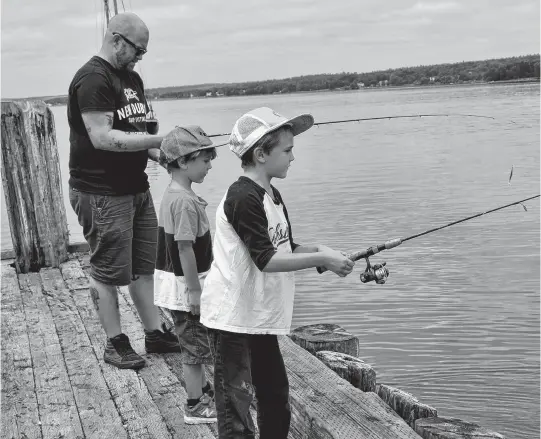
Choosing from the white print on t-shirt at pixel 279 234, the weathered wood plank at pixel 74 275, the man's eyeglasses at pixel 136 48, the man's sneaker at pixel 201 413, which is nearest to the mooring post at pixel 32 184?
the weathered wood plank at pixel 74 275

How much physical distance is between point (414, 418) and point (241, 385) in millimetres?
1257

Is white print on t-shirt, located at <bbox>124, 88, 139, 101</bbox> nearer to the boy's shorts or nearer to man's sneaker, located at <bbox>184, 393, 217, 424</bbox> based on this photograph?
the boy's shorts

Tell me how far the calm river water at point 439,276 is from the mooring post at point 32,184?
2.39 metres

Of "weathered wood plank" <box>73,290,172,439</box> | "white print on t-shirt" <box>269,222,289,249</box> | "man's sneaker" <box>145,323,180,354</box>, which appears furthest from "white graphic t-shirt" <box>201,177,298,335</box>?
"man's sneaker" <box>145,323,180,354</box>

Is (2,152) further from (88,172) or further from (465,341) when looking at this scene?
(465,341)

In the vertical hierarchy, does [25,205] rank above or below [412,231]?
above

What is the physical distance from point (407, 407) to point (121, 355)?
146 centimetres

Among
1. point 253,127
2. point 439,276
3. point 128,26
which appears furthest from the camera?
point 439,276

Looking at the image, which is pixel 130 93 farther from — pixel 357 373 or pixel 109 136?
pixel 357 373

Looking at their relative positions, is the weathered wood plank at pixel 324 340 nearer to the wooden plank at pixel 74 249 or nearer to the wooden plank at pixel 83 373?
the wooden plank at pixel 83 373

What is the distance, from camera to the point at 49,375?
14.0 ft

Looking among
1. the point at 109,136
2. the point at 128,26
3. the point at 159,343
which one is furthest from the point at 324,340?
the point at 128,26

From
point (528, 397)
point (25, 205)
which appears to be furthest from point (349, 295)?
point (25, 205)

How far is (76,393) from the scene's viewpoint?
13.1 feet
